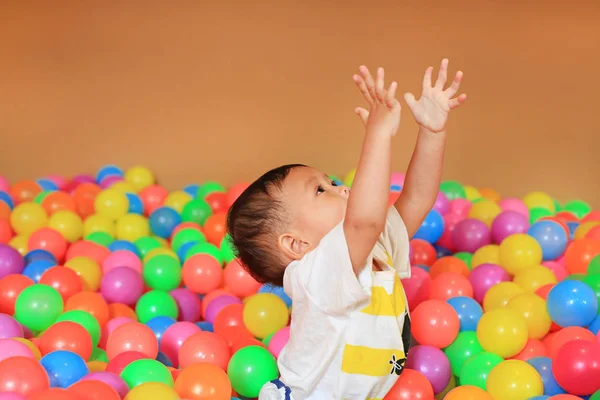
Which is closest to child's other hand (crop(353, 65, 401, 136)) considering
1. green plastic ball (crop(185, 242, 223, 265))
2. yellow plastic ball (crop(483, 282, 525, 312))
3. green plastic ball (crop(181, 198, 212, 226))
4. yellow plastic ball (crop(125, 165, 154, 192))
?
→ yellow plastic ball (crop(483, 282, 525, 312))

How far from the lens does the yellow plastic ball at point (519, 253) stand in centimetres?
199

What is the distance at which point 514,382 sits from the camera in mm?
1484

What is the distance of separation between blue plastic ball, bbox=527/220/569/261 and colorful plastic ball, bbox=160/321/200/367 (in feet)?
3.08

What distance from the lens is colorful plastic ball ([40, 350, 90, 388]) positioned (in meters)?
1.47

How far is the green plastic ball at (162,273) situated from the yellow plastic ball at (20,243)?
0.40 metres

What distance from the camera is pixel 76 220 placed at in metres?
2.33

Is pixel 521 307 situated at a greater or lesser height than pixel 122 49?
lesser

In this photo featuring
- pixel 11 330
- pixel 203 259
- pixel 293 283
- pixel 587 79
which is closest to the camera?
pixel 293 283

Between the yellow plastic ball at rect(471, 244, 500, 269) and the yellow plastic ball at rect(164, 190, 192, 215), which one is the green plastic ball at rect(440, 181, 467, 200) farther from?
the yellow plastic ball at rect(164, 190, 192, 215)

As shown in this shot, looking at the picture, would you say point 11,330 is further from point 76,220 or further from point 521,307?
point 521,307

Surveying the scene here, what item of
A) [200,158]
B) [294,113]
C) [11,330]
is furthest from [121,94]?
[11,330]

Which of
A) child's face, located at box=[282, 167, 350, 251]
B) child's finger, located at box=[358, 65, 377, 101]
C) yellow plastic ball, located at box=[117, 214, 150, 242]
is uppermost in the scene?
child's finger, located at box=[358, 65, 377, 101]

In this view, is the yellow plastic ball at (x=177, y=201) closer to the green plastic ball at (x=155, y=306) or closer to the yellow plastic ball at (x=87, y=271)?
the yellow plastic ball at (x=87, y=271)

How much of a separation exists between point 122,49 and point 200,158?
0.48m
